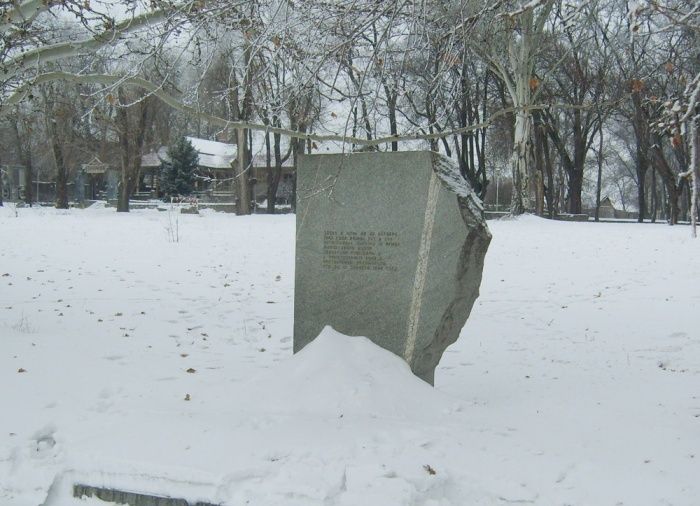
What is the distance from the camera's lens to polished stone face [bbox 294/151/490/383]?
16.5 ft

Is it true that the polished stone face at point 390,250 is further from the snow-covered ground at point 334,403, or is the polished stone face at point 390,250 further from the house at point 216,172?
the house at point 216,172

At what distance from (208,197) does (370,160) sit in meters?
44.5

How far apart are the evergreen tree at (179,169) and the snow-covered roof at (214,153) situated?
19.5 ft

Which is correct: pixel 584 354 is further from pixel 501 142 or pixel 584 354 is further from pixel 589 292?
pixel 501 142

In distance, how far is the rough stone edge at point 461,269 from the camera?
16.4 feet

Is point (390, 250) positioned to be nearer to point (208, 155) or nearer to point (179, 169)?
point (179, 169)

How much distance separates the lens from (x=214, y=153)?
57.3 m

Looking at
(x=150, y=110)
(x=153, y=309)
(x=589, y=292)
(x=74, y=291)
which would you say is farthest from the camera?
(x=150, y=110)

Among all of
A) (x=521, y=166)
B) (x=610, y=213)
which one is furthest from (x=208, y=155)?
(x=610, y=213)

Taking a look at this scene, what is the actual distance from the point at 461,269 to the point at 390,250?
60cm

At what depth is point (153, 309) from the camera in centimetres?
866

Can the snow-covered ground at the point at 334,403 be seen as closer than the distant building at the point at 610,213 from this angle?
Yes

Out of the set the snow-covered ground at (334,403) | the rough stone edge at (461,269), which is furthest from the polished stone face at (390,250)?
the snow-covered ground at (334,403)

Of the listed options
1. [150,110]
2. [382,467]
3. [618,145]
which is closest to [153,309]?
[382,467]
